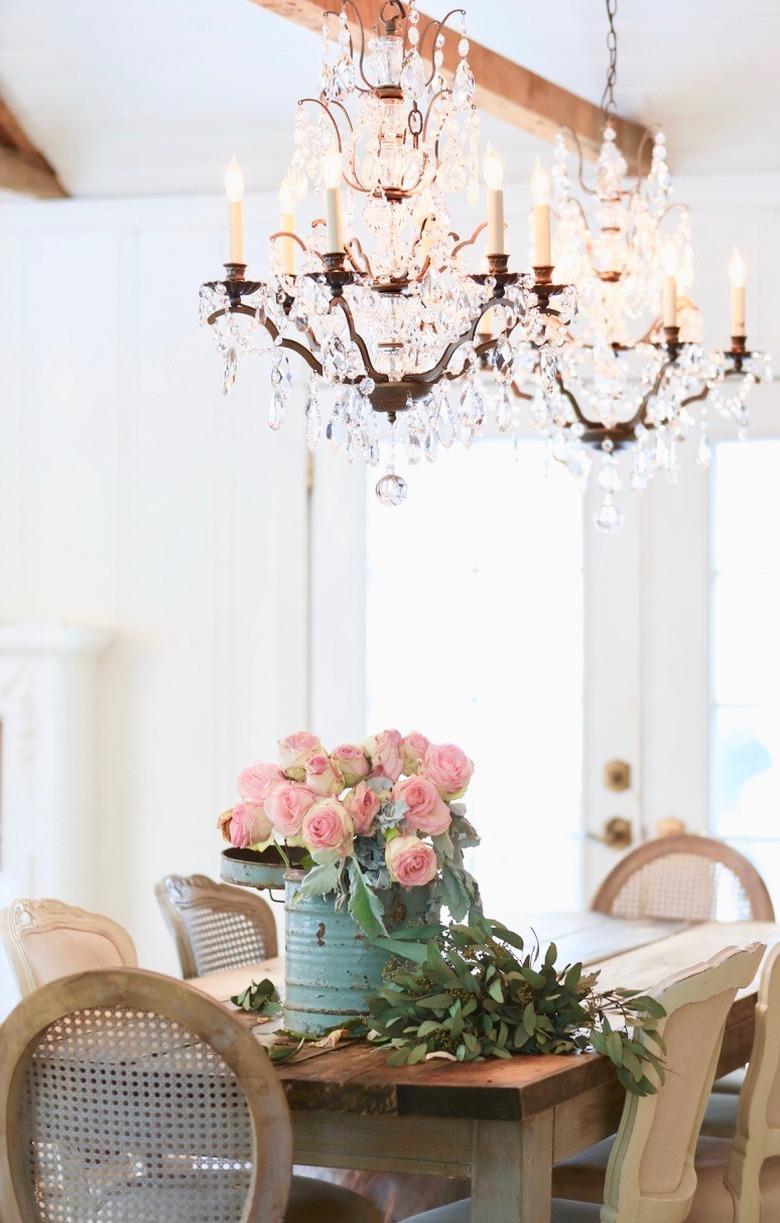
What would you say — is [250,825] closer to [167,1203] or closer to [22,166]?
[167,1203]

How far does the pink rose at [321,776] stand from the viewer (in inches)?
105

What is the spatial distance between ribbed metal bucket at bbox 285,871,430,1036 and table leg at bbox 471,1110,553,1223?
38 cm

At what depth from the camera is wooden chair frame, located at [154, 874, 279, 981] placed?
3.69 m

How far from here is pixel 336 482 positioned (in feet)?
17.1

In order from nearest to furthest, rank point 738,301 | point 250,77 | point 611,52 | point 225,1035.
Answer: point 225,1035 → point 738,301 → point 611,52 → point 250,77

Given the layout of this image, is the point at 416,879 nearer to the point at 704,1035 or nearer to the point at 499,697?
the point at 704,1035

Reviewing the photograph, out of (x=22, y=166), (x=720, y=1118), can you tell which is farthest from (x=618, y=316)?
(x=22, y=166)

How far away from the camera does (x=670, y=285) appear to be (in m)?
3.45

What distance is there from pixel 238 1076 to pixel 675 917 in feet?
8.10

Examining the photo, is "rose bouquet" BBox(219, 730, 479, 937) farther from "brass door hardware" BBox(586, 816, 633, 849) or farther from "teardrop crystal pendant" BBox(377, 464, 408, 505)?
"brass door hardware" BBox(586, 816, 633, 849)

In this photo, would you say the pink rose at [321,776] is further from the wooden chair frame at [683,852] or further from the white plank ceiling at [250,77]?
the white plank ceiling at [250,77]

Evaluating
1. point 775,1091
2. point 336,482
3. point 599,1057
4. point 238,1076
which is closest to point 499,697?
point 336,482

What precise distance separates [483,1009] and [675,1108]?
0.33 meters

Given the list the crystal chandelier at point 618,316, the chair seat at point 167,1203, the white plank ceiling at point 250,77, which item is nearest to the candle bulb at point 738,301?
the crystal chandelier at point 618,316
